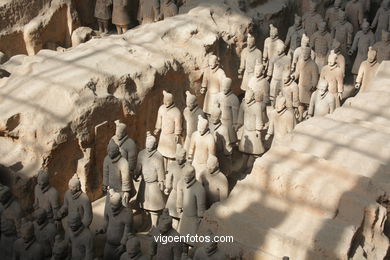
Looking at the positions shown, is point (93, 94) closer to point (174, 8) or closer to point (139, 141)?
point (139, 141)

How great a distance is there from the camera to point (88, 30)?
11.9 metres

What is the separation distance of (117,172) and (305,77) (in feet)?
12.7

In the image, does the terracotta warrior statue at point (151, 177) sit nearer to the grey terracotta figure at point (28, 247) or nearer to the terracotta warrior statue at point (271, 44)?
the grey terracotta figure at point (28, 247)

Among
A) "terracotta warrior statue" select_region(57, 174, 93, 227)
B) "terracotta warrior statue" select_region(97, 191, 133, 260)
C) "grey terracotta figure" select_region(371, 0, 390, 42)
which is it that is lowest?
"terracotta warrior statue" select_region(97, 191, 133, 260)

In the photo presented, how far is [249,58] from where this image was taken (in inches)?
408

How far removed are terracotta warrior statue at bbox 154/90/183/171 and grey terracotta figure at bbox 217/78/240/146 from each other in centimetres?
66

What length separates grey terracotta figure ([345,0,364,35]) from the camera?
12.0 m

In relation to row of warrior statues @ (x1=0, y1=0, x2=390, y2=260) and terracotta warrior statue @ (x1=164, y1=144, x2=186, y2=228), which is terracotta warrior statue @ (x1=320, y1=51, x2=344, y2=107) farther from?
terracotta warrior statue @ (x1=164, y1=144, x2=186, y2=228)

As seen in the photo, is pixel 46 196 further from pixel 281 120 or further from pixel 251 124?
pixel 281 120

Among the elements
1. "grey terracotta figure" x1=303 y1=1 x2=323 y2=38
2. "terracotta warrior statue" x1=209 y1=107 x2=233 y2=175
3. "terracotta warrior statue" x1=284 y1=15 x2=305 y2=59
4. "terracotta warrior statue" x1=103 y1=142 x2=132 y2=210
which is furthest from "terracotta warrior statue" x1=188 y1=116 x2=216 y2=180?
"grey terracotta figure" x1=303 y1=1 x2=323 y2=38

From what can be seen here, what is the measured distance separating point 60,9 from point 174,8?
2.00 m

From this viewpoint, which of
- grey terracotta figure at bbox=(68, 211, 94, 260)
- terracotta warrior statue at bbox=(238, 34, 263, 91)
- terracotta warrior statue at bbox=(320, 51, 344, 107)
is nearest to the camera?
grey terracotta figure at bbox=(68, 211, 94, 260)

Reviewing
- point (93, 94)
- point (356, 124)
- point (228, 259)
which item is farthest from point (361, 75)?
point (228, 259)

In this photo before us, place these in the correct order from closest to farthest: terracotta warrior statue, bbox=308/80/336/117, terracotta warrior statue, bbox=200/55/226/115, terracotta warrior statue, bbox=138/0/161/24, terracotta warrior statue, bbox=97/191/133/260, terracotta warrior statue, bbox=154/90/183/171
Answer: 1. terracotta warrior statue, bbox=97/191/133/260
2. terracotta warrior statue, bbox=154/90/183/171
3. terracotta warrior statue, bbox=308/80/336/117
4. terracotta warrior statue, bbox=200/55/226/115
5. terracotta warrior statue, bbox=138/0/161/24
